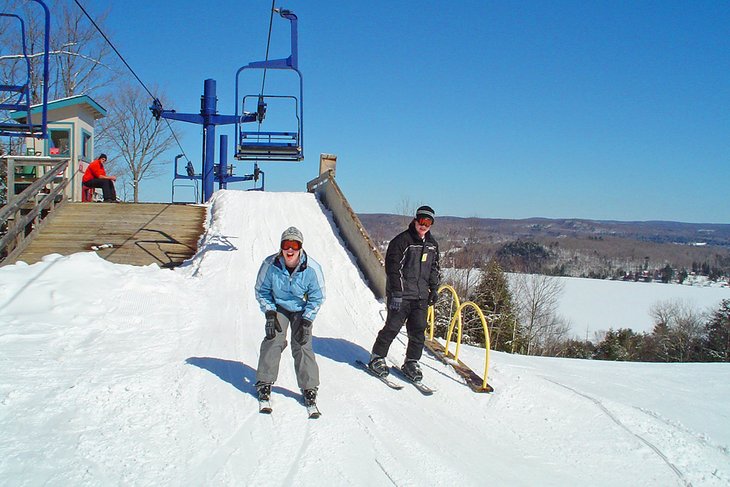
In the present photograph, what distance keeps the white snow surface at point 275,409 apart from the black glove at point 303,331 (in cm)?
68

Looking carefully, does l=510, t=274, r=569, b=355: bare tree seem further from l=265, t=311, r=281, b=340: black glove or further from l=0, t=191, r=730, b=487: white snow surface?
l=265, t=311, r=281, b=340: black glove

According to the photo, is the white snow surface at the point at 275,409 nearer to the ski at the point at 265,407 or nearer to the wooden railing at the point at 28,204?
the ski at the point at 265,407

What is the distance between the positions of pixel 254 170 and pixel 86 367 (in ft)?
72.0

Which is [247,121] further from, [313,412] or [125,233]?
[313,412]

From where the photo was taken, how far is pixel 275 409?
4.96 m

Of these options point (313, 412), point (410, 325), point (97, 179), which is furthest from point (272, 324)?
point (97, 179)

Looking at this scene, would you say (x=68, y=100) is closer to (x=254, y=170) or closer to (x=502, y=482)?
(x=254, y=170)

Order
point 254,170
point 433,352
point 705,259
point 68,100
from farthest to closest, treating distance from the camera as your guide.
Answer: point 705,259, point 254,170, point 68,100, point 433,352

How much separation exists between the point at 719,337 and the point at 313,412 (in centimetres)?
4261

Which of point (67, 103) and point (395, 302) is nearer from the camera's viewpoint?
point (395, 302)

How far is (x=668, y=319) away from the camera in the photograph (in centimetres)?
5631

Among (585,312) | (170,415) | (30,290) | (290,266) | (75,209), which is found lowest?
(585,312)

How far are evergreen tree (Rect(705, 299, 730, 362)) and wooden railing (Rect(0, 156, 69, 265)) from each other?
39.5 m

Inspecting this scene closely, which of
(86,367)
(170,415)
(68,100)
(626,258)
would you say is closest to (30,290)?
(86,367)
